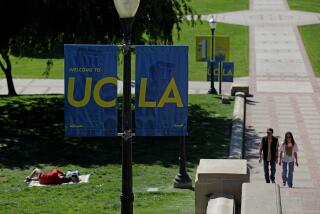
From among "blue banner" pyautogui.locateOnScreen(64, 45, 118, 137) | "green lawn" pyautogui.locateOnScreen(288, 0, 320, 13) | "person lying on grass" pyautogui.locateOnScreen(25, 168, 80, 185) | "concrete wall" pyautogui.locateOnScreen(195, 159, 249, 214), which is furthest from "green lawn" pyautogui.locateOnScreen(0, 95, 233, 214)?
"green lawn" pyautogui.locateOnScreen(288, 0, 320, 13)

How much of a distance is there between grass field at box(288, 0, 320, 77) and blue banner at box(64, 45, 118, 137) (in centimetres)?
3286

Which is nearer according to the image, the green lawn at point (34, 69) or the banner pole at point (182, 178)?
the banner pole at point (182, 178)

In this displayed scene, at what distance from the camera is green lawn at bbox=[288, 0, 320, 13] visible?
6724cm

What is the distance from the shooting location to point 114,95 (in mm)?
12062

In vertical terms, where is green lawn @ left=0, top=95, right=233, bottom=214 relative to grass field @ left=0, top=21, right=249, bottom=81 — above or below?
below

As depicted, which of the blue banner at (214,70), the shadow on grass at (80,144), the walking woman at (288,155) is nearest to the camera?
the walking woman at (288,155)

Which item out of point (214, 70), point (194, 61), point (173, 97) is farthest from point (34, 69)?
point (173, 97)

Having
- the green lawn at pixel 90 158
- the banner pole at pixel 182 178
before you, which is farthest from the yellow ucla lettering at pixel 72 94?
the banner pole at pixel 182 178

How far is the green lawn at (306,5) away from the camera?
67.2 m

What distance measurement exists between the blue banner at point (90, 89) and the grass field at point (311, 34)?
32.9 meters

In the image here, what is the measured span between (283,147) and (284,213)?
316 inches

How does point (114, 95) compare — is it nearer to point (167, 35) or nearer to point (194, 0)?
point (167, 35)

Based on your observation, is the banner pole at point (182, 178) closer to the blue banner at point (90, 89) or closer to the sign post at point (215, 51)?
the blue banner at point (90, 89)

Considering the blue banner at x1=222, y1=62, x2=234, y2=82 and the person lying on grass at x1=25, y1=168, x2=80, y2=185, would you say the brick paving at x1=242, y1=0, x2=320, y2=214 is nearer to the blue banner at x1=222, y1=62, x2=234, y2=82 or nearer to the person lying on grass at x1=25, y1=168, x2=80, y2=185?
the blue banner at x1=222, y1=62, x2=234, y2=82
